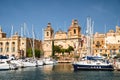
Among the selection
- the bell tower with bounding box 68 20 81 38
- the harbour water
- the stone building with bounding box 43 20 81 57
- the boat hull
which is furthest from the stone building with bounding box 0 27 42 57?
the harbour water

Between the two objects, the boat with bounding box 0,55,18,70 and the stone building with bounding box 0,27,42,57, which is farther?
the stone building with bounding box 0,27,42,57

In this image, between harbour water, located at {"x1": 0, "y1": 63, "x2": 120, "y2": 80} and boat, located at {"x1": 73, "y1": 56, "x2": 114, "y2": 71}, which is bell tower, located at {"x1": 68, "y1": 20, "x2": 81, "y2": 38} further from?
harbour water, located at {"x1": 0, "y1": 63, "x2": 120, "y2": 80}

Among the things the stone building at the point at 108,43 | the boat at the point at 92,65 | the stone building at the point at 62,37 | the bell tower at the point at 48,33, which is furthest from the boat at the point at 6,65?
the bell tower at the point at 48,33

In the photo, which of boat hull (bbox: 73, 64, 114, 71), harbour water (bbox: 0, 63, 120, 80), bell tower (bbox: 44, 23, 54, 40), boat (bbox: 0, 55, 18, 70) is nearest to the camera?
harbour water (bbox: 0, 63, 120, 80)

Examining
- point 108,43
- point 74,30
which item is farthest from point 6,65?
point 74,30

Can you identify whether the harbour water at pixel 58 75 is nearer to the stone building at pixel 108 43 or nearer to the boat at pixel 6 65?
the boat at pixel 6 65

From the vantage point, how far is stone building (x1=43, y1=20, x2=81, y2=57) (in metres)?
110

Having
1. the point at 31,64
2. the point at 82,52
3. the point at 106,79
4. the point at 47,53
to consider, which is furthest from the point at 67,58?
the point at 106,79

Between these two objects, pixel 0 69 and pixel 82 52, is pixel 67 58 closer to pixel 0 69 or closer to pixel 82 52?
pixel 82 52

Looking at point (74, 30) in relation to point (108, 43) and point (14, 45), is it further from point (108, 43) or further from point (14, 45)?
point (14, 45)

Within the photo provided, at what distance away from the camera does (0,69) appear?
5328cm

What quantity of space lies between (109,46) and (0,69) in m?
48.8

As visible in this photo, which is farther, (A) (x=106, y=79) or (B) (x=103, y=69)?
(B) (x=103, y=69)

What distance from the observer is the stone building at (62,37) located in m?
110
